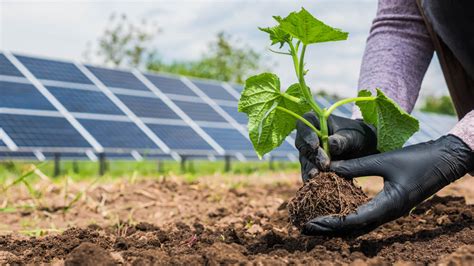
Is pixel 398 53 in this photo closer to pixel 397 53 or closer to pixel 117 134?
pixel 397 53

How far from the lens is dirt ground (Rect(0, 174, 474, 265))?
6.04ft

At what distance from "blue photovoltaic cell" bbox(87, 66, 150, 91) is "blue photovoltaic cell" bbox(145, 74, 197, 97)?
47 cm

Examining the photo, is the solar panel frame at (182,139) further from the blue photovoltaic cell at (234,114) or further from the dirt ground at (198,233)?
the dirt ground at (198,233)

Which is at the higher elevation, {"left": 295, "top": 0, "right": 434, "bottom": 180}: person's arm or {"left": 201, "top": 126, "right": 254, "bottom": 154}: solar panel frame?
{"left": 295, "top": 0, "right": 434, "bottom": 180}: person's arm

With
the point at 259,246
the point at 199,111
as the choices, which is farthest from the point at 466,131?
the point at 199,111

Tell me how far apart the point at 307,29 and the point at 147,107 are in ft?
26.3

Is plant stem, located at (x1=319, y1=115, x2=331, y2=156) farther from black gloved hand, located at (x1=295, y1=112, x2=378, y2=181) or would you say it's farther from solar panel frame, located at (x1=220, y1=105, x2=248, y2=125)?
solar panel frame, located at (x1=220, y1=105, x2=248, y2=125)

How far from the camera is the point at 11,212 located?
3.63m

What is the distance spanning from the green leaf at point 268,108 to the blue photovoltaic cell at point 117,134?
5.97 meters

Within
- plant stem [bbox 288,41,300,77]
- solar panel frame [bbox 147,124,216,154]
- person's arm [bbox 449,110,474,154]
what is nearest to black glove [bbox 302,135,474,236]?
person's arm [bbox 449,110,474,154]

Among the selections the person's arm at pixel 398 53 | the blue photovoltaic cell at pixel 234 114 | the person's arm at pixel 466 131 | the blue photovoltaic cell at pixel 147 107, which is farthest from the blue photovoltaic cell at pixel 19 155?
the person's arm at pixel 466 131

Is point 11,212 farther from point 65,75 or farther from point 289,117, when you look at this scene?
point 65,75

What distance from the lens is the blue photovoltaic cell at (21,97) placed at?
8.16 meters

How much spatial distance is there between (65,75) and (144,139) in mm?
2122
